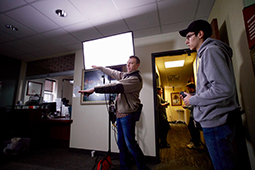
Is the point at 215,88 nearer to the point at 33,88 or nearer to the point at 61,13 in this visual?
the point at 61,13

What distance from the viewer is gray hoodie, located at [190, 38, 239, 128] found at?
75 centimetres

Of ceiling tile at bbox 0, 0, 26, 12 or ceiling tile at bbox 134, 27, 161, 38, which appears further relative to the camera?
ceiling tile at bbox 134, 27, 161, 38

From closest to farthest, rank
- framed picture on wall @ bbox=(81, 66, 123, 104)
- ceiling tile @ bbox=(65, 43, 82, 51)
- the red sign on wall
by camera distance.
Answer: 1. the red sign on wall
2. framed picture on wall @ bbox=(81, 66, 123, 104)
3. ceiling tile @ bbox=(65, 43, 82, 51)

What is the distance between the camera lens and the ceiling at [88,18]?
179 cm

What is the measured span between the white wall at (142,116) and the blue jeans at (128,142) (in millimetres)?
724

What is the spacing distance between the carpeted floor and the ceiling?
2395 mm

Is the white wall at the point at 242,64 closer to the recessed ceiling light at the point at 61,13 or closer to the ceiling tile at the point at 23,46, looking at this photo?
the recessed ceiling light at the point at 61,13

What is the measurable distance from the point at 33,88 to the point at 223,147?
5.29 m

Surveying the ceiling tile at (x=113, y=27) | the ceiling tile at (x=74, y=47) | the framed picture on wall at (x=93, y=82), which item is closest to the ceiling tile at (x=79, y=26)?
the ceiling tile at (x=113, y=27)

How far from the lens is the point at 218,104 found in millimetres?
771

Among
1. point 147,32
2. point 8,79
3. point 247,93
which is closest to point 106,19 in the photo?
point 147,32

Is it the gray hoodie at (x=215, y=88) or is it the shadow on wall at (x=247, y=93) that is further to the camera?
the shadow on wall at (x=247, y=93)

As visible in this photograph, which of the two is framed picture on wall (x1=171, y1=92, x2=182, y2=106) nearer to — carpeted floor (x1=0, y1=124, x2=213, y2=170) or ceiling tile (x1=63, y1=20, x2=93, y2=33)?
carpeted floor (x1=0, y1=124, x2=213, y2=170)

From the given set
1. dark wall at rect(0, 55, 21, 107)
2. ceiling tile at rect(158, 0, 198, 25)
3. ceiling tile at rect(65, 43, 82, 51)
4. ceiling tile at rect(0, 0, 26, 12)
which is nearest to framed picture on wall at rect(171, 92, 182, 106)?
ceiling tile at rect(158, 0, 198, 25)
